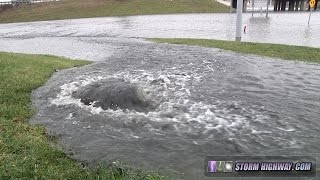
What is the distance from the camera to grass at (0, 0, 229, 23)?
70.4m

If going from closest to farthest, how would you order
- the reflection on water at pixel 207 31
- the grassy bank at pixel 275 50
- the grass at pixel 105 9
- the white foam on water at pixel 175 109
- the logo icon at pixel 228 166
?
the logo icon at pixel 228 166 < the white foam on water at pixel 175 109 < the grassy bank at pixel 275 50 < the reflection on water at pixel 207 31 < the grass at pixel 105 9

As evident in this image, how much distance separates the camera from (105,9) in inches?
2899

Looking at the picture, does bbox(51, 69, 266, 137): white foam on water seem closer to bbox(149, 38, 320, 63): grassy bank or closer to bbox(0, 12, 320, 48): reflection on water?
bbox(149, 38, 320, 63): grassy bank

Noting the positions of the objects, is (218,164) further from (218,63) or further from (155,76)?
(218,63)

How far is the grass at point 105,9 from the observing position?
70438 millimetres

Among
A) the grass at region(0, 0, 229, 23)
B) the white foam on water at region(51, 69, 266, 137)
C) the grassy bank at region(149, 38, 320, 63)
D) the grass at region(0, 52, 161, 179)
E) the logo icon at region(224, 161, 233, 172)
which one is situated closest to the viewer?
the grass at region(0, 52, 161, 179)

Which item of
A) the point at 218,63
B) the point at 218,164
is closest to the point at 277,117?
the point at 218,164

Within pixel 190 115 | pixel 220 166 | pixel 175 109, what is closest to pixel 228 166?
pixel 220 166

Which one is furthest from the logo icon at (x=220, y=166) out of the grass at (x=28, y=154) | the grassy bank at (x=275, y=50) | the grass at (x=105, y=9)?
the grass at (x=105, y=9)

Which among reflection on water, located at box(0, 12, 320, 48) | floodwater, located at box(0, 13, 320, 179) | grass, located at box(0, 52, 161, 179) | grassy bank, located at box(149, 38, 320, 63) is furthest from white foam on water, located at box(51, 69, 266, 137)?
reflection on water, located at box(0, 12, 320, 48)

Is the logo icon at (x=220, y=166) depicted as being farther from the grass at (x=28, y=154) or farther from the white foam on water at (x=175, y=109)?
the white foam on water at (x=175, y=109)


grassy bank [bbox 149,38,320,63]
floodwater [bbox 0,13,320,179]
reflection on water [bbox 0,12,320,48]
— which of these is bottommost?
reflection on water [bbox 0,12,320,48]

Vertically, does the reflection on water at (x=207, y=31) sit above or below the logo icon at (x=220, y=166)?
below

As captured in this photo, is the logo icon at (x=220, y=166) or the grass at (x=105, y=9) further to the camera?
the grass at (x=105, y=9)
